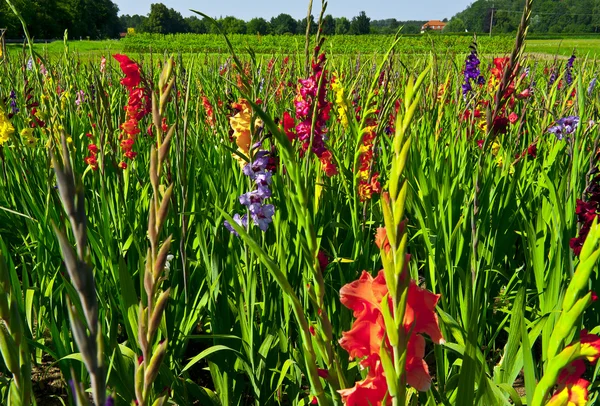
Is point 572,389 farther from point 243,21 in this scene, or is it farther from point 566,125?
point 243,21

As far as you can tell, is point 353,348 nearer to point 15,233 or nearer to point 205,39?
point 15,233

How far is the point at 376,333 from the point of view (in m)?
0.57

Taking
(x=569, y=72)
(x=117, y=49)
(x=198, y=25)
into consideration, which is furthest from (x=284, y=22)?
(x=569, y=72)

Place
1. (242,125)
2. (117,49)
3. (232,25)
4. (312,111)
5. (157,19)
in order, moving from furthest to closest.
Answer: (157,19)
(232,25)
(117,49)
(312,111)
(242,125)

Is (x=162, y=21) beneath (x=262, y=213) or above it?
above

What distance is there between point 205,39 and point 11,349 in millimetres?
42010

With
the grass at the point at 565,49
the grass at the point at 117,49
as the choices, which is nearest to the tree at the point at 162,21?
the grass at the point at 117,49

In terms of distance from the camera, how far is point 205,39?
39.5 metres

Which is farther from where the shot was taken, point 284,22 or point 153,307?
point 284,22

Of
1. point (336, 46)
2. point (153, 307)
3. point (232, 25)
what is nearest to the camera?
point (153, 307)

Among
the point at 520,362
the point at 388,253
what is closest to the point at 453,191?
the point at 520,362

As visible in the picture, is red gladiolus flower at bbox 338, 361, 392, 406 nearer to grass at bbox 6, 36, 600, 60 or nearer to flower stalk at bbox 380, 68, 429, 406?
flower stalk at bbox 380, 68, 429, 406

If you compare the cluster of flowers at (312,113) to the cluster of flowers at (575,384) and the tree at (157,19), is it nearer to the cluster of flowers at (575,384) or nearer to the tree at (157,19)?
the cluster of flowers at (575,384)

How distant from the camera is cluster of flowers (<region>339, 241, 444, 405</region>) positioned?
555mm
